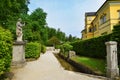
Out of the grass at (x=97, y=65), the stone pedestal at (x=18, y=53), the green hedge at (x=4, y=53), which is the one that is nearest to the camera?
the green hedge at (x=4, y=53)

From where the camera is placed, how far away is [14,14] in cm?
2525

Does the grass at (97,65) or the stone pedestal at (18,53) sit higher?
the stone pedestal at (18,53)

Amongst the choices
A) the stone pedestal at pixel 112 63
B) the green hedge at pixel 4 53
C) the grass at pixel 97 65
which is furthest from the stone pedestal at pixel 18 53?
the stone pedestal at pixel 112 63

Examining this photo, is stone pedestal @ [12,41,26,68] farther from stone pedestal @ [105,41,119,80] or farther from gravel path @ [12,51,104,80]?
stone pedestal @ [105,41,119,80]

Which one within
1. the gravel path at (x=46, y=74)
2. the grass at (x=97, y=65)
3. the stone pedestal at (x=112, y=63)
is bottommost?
the gravel path at (x=46, y=74)

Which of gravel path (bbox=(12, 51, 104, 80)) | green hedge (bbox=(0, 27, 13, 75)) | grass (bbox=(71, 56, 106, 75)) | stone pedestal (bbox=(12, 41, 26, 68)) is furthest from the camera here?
stone pedestal (bbox=(12, 41, 26, 68))

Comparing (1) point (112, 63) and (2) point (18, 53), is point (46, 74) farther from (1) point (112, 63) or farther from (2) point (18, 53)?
(2) point (18, 53)

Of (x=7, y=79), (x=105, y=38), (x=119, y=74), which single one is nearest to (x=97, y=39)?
(x=105, y=38)

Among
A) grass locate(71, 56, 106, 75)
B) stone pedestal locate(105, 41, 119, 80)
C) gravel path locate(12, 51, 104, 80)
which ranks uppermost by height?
stone pedestal locate(105, 41, 119, 80)

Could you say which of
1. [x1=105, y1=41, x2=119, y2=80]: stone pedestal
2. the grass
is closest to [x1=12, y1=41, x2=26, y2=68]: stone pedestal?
the grass

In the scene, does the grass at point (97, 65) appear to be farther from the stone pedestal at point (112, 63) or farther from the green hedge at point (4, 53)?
Answer: the green hedge at point (4, 53)

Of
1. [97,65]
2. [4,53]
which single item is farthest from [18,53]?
[4,53]

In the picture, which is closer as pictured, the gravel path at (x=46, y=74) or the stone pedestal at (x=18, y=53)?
the gravel path at (x=46, y=74)

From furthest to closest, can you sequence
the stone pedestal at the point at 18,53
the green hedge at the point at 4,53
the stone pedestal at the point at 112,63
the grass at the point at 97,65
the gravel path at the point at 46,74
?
the stone pedestal at the point at 18,53, the grass at the point at 97,65, the gravel path at the point at 46,74, the stone pedestal at the point at 112,63, the green hedge at the point at 4,53
